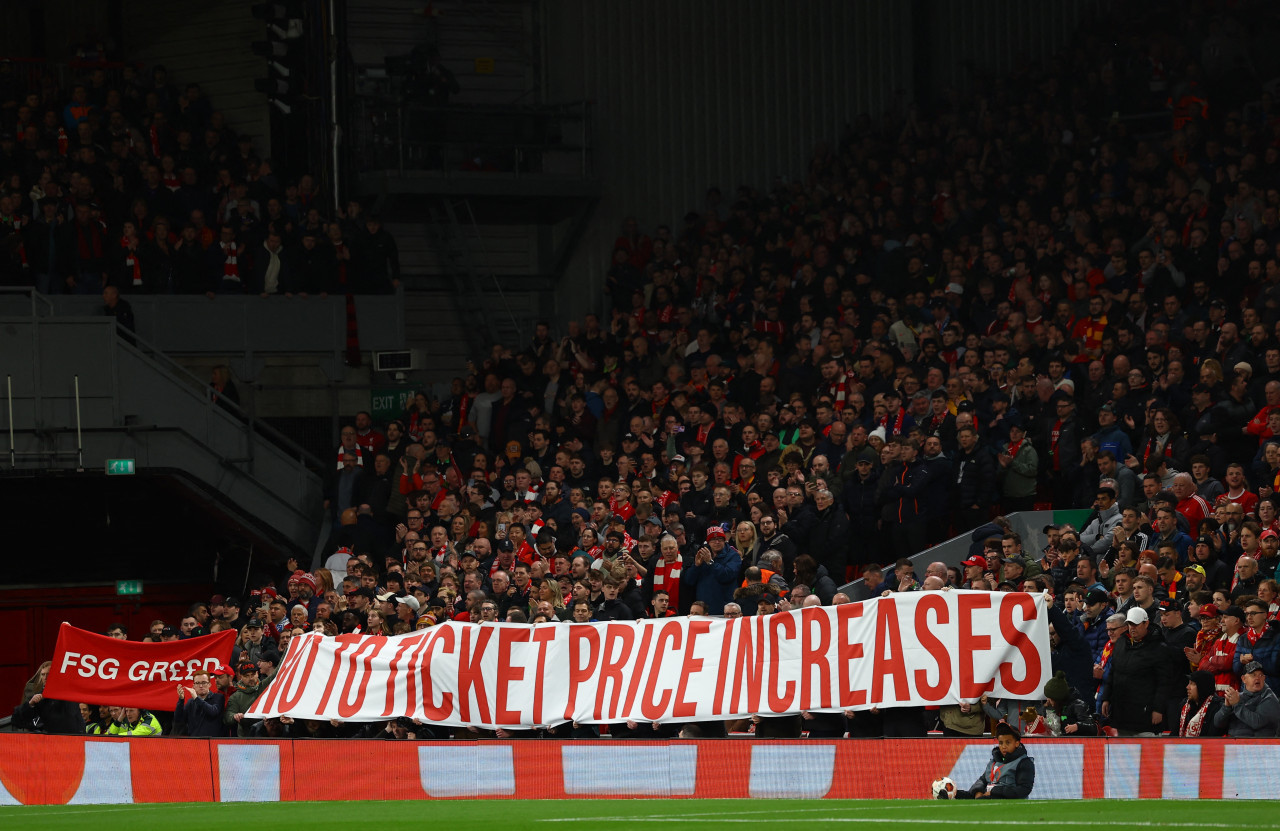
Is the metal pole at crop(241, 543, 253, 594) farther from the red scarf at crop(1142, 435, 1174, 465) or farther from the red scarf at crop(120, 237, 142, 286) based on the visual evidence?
the red scarf at crop(1142, 435, 1174, 465)

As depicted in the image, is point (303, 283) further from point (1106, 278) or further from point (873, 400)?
point (1106, 278)

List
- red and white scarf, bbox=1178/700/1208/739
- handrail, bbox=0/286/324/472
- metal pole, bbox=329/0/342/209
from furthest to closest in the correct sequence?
1. metal pole, bbox=329/0/342/209
2. handrail, bbox=0/286/324/472
3. red and white scarf, bbox=1178/700/1208/739

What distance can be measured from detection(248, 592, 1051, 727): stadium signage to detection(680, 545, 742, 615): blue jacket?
1.90 metres

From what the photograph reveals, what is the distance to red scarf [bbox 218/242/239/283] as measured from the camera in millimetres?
25922

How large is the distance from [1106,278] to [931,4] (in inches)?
450

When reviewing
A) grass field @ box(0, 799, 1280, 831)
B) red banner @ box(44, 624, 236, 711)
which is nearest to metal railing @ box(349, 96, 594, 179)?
red banner @ box(44, 624, 236, 711)

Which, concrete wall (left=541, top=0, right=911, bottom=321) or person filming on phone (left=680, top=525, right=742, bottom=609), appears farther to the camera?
concrete wall (left=541, top=0, right=911, bottom=321)

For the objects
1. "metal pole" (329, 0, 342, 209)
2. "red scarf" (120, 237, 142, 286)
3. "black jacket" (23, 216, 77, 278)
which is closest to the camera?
"black jacket" (23, 216, 77, 278)

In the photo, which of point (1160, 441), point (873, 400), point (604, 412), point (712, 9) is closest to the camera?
point (1160, 441)

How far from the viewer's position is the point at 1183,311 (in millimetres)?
19375

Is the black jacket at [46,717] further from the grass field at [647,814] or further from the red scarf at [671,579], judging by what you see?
the red scarf at [671,579]

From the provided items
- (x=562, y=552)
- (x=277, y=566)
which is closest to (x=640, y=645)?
(x=562, y=552)

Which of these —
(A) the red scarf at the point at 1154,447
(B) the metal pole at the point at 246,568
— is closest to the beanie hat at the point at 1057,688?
(A) the red scarf at the point at 1154,447

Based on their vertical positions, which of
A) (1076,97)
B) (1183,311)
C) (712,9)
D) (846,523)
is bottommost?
(846,523)
